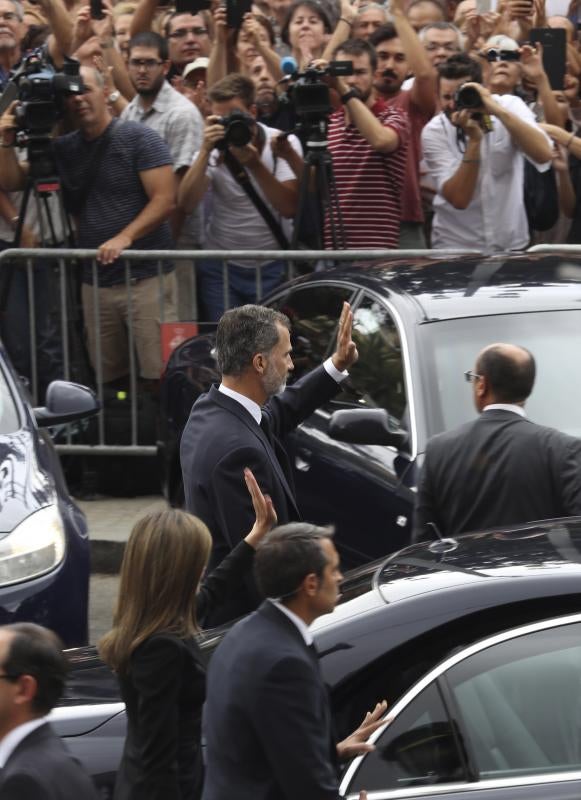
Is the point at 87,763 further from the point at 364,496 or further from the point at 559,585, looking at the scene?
the point at 364,496

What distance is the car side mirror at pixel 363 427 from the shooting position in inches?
230

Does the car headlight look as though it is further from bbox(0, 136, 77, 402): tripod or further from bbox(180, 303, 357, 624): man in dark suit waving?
bbox(0, 136, 77, 402): tripod

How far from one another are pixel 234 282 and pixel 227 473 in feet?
14.3

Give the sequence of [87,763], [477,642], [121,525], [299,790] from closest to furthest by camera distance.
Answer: [299,790], [477,642], [87,763], [121,525]

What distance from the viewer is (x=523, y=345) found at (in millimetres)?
6156

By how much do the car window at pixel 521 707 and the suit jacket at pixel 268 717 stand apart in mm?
318

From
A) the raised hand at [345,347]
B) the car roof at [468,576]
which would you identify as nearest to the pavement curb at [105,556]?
the raised hand at [345,347]

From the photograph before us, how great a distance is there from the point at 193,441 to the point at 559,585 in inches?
68.0

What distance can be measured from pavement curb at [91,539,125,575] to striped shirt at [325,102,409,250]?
6.93 ft

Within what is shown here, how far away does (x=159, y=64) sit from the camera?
31.7ft

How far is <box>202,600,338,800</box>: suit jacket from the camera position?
321 centimetres

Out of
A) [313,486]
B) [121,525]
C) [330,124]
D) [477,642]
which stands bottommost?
[121,525]

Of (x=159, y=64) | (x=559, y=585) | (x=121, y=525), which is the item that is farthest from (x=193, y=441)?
(x=159, y=64)

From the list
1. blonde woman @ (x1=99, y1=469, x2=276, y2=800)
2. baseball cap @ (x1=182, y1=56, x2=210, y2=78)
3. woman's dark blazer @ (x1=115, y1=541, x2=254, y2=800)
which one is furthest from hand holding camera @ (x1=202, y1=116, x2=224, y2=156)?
woman's dark blazer @ (x1=115, y1=541, x2=254, y2=800)
